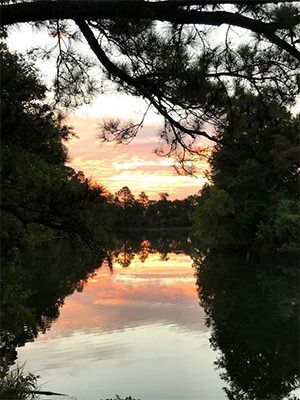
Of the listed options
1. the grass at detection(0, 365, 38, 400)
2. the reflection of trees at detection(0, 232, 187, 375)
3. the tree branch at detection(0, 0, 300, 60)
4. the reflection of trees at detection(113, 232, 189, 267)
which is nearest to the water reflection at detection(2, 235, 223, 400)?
the reflection of trees at detection(0, 232, 187, 375)

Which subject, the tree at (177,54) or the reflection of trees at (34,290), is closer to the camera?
the tree at (177,54)

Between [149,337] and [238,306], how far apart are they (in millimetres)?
4939

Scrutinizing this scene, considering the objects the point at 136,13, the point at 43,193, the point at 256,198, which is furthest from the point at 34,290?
the point at 136,13

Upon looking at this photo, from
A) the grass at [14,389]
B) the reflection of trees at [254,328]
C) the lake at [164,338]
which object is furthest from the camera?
the reflection of trees at [254,328]

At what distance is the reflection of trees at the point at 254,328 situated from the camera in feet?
36.5

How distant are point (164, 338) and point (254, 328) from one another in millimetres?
2777

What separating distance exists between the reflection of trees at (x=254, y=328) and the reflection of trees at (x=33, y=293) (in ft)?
14.6

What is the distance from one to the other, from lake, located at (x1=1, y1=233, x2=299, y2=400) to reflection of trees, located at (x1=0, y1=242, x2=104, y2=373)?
5.0 inches

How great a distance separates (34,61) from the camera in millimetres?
5594

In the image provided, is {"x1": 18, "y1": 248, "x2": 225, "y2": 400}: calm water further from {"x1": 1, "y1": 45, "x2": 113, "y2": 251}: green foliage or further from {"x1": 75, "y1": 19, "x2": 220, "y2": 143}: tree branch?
{"x1": 1, "y1": 45, "x2": 113, "y2": 251}: green foliage

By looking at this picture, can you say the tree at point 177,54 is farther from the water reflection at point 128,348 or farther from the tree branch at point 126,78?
the water reflection at point 128,348

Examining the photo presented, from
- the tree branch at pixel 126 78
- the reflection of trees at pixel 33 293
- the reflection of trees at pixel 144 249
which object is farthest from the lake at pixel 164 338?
the reflection of trees at pixel 144 249

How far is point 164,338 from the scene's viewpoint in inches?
595

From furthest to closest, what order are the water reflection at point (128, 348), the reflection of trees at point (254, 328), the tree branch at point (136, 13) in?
the reflection of trees at point (254, 328) < the water reflection at point (128, 348) < the tree branch at point (136, 13)
